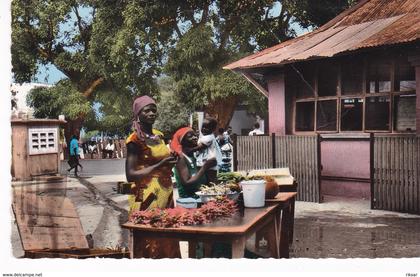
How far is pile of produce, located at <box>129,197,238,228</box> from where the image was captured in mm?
3422

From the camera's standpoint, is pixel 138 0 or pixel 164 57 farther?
pixel 164 57

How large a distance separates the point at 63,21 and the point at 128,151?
3.11m

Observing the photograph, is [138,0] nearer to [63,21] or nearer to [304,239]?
[63,21]

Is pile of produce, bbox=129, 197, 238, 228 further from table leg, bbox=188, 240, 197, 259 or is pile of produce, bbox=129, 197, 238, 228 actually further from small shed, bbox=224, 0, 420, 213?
small shed, bbox=224, 0, 420, 213

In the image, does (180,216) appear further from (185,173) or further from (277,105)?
(277,105)

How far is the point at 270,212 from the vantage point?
3.97 meters

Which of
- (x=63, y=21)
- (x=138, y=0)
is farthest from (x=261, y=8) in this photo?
(x=63, y=21)

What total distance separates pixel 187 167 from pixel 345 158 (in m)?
5.51

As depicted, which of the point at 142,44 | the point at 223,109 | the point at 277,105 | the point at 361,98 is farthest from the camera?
the point at 277,105

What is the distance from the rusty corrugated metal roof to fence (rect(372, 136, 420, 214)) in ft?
4.84

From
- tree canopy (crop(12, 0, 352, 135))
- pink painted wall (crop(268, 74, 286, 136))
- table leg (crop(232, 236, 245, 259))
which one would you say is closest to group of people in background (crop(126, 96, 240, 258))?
table leg (crop(232, 236, 245, 259))

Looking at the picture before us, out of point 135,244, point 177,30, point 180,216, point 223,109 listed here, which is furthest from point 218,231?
point 223,109

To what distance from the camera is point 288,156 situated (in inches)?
363

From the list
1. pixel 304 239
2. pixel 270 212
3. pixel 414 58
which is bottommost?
pixel 304 239
